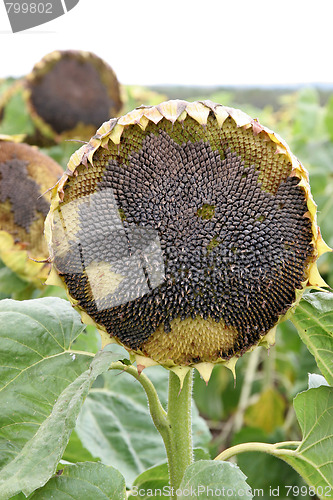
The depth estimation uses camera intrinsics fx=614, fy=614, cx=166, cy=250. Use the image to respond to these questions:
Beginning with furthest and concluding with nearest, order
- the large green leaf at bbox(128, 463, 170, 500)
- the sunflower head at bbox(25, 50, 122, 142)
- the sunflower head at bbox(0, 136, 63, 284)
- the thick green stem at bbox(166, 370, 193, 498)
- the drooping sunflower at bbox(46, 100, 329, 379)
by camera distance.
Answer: the sunflower head at bbox(25, 50, 122, 142) → the sunflower head at bbox(0, 136, 63, 284) → the large green leaf at bbox(128, 463, 170, 500) → the thick green stem at bbox(166, 370, 193, 498) → the drooping sunflower at bbox(46, 100, 329, 379)

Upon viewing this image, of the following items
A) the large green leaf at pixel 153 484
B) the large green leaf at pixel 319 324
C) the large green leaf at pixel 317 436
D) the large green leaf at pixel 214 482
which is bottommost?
the large green leaf at pixel 153 484

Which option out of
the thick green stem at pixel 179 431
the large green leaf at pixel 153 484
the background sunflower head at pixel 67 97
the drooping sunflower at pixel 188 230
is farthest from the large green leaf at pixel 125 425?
the background sunflower head at pixel 67 97

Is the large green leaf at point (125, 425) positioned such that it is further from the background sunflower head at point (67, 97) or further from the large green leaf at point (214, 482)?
the background sunflower head at point (67, 97)

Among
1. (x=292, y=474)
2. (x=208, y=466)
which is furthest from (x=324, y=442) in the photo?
(x=292, y=474)

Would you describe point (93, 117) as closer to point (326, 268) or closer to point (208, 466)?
point (326, 268)

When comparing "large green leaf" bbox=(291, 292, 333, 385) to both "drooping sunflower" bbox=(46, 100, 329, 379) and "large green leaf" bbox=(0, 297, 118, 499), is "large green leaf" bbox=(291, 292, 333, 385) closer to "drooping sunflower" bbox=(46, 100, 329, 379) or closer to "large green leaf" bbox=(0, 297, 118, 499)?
"drooping sunflower" bbox=(46, 100, 329, 379)

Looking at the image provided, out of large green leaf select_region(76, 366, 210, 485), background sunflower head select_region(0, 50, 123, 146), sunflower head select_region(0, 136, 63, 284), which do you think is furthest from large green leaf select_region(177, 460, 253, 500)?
background sunflower head select_region(0, 50, 123, 146)
